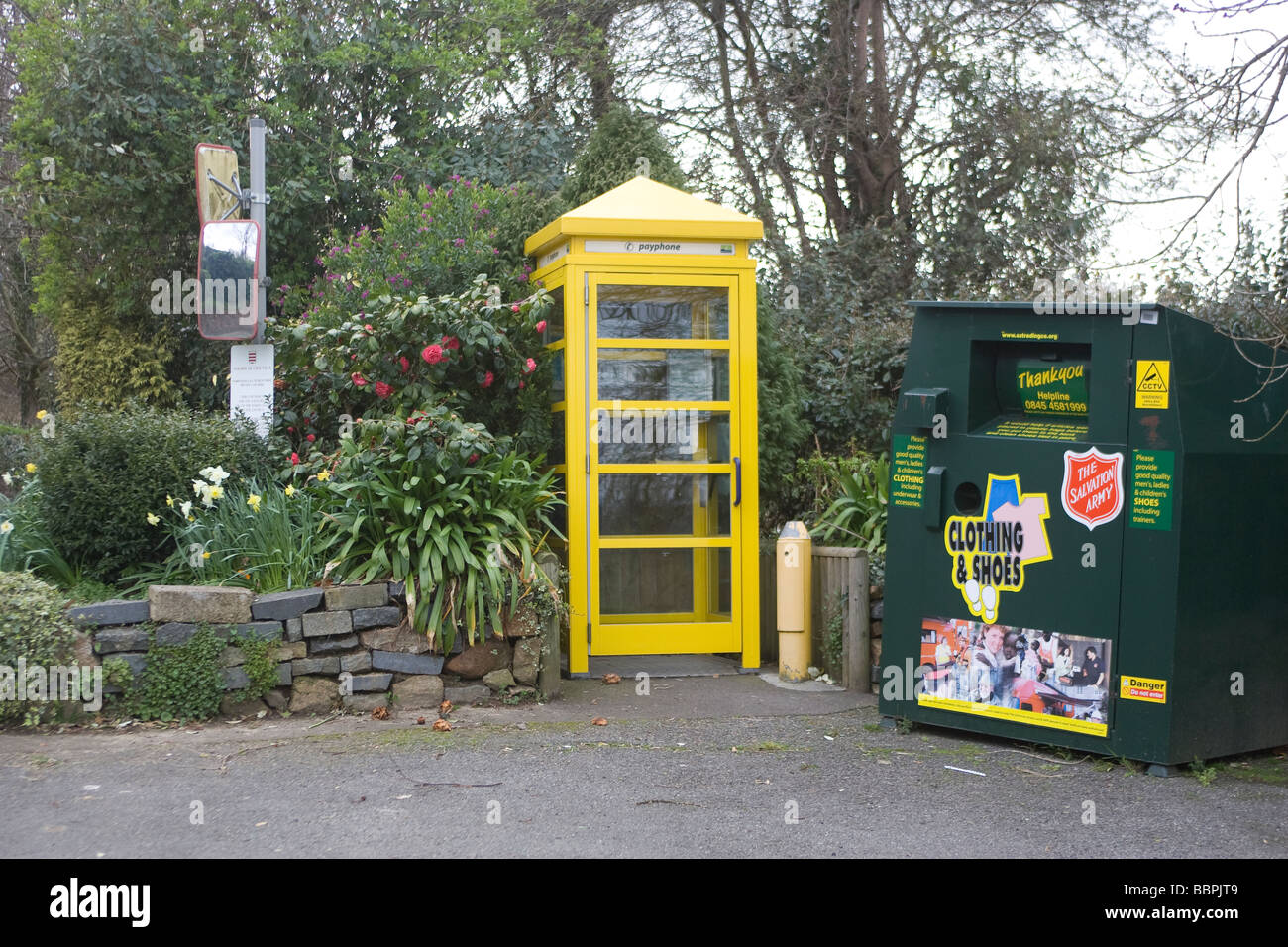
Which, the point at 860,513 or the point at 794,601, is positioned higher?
the point at 860,513

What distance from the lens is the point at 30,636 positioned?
18.5 feet

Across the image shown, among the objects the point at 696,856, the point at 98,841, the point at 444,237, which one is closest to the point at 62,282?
the point at 444,237

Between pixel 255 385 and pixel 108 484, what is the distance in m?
1.40

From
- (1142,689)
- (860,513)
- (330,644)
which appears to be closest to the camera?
(1142,689)

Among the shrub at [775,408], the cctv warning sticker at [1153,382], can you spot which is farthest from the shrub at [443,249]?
the cctv warning sticker at [1153,382]

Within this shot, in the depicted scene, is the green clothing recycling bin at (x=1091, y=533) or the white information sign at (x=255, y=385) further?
the white information sign at (x=255, y=385)

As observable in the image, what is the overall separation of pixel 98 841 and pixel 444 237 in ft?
15.6

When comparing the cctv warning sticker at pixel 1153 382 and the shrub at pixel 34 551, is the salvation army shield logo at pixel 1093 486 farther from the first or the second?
the shrub at pixel 34 551

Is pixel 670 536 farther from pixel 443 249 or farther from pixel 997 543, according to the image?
pixel 443 249

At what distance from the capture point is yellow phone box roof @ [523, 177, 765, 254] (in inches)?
275

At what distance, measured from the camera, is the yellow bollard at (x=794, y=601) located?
7.12 meters
